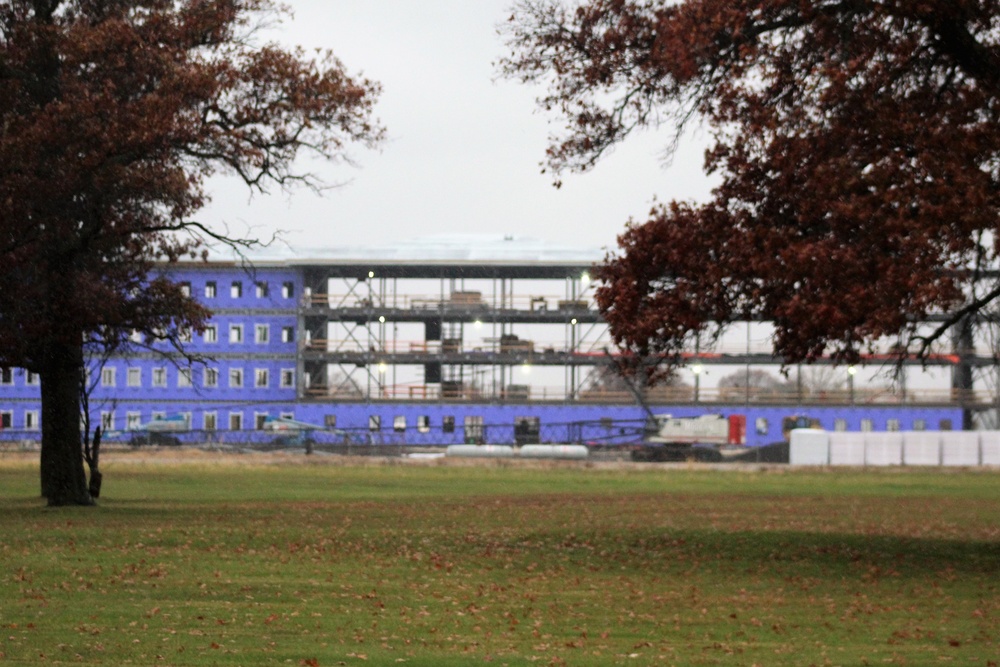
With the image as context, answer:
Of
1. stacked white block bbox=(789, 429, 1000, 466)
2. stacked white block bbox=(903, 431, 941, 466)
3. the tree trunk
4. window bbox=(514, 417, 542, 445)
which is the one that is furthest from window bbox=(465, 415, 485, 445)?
the tree trunk

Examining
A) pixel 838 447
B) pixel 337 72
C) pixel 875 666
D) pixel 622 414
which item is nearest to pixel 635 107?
pixel 337 72

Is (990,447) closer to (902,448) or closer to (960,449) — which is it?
(960,449)

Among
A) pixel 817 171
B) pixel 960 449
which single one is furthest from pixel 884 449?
pixel 817 171

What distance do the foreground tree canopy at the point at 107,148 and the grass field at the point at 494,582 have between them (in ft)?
10.9

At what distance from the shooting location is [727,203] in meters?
20.2

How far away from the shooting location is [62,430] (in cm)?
3009

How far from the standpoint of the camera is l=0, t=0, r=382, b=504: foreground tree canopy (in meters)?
26.5

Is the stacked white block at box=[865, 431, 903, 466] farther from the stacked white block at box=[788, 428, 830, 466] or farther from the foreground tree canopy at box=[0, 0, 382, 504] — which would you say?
the foreground tree canopy at box=[0, 0, 382, 504]

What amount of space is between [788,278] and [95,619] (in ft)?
30.2

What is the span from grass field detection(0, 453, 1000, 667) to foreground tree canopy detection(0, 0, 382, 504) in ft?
10.9

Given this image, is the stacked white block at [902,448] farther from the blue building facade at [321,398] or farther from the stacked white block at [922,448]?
the blue building facade at [321,398]

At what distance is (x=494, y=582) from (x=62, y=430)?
613 inches

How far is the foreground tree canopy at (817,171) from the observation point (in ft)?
56.3

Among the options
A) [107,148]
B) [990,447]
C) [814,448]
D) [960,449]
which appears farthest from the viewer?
[814,448]
